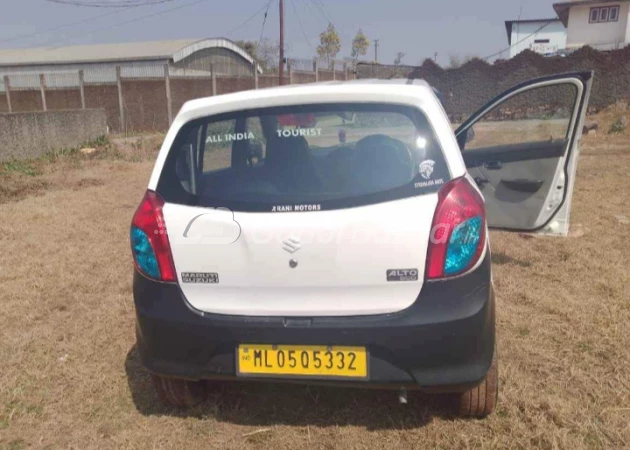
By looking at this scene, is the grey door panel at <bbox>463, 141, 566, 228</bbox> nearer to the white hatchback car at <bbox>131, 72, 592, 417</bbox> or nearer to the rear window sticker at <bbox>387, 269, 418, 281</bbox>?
the white hatchback car at <bbox>131, 72, 592, 417</bbox>

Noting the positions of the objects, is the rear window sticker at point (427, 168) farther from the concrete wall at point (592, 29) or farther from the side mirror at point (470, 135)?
the concrete wall at point (592, 29)

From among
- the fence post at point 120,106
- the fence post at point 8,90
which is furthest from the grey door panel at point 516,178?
the fence post at point 8,90

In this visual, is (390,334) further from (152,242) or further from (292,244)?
(152,242)

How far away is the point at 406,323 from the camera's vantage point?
86.9 inches

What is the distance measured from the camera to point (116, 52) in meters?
40.2

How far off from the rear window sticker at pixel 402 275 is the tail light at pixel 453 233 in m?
0.06

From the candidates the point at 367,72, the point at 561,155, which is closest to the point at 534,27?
the point at 367,72

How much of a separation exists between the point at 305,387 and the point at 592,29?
127ft

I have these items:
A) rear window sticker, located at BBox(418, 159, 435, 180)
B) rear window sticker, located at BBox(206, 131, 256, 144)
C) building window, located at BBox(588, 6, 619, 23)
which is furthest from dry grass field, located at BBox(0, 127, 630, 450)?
building window, located at BBox(588, 6, 619, 23)

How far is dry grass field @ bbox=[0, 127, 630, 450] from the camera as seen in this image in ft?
8.51

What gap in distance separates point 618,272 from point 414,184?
309cm

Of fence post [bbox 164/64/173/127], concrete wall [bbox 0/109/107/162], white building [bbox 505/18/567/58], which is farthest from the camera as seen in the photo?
white building [bbox 505/18/567/58]

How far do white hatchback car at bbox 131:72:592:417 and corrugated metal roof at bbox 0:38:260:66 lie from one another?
33.7 metres

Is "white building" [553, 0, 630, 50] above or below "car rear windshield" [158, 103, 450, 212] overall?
above
